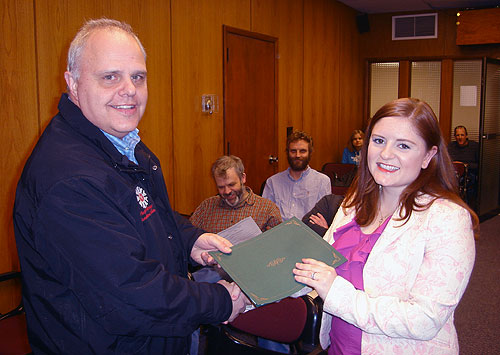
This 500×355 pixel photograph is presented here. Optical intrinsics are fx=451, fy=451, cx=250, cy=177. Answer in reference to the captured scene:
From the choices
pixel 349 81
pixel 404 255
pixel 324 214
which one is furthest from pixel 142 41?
pixel 349 81

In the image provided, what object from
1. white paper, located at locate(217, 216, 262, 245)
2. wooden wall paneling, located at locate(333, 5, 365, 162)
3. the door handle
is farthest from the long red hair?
wooden wall paneling, located at locate(333, 5, 365, 162)

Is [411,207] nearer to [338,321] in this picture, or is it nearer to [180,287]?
[338,321]

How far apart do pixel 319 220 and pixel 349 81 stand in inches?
214

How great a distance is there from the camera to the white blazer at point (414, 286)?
1339 mm

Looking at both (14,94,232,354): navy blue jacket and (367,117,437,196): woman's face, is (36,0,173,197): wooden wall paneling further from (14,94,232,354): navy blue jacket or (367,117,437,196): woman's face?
(367,117,437,196): woman's face

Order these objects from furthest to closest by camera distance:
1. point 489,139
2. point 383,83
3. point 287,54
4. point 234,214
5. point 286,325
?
point 383,83 → point 489,139 → point 287,54 → point 234,214 → point 286,325

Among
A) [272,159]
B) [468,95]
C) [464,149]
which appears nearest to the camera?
[272,159]

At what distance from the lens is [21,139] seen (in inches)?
117

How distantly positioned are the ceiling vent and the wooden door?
3.51m

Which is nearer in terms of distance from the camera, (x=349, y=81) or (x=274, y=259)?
(x=274, y=259)

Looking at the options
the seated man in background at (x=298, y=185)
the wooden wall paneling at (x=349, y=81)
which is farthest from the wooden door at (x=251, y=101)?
the wooden wall paneling at (x=349, y=81)

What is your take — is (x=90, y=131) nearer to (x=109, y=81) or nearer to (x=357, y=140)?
(x=109, y=81)

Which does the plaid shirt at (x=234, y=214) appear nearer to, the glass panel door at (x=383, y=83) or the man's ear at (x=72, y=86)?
the man's ear at (x=72, y=86)

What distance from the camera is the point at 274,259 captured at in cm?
155
